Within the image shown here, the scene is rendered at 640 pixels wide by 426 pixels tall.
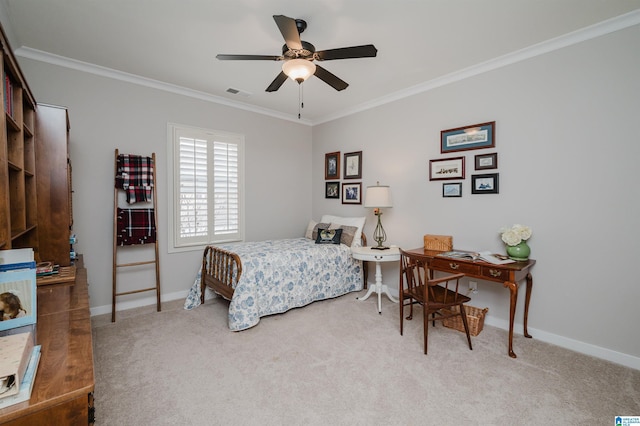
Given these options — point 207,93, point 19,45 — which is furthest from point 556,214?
point 19,45

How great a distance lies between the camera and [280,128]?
4.89m

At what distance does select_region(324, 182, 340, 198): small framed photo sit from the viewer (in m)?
4.85

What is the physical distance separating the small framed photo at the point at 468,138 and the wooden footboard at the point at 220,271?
2.68 m

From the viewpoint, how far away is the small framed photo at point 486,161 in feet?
10.1

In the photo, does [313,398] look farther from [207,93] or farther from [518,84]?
[207,93]

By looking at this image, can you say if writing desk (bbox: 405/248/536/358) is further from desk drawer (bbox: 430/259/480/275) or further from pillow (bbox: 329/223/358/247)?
pillow (bbox: 329/223/358/247)

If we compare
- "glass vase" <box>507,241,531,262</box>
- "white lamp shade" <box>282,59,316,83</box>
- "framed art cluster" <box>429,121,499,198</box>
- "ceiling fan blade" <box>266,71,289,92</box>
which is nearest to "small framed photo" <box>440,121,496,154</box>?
"framed art cluster" <box>429,121,499,198</box>

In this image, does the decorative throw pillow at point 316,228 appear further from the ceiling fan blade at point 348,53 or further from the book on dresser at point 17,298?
the book on dresser at point 17,298

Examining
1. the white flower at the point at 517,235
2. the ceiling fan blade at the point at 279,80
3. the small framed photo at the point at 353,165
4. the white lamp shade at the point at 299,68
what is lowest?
the white flower at the point at 517,235

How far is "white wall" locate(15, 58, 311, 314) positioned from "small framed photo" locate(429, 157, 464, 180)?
→ 2518mm

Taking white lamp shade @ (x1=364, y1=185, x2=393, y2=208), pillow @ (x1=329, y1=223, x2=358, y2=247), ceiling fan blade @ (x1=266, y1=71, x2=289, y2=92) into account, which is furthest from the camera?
pillow @ (x1=329, y1=223, x2=358, y2=247)

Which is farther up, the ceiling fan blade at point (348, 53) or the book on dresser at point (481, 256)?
the ceiling fan blade at point (348, 53)

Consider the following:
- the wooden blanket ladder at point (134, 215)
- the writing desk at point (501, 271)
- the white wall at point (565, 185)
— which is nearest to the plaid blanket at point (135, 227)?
the wooden blanket ladder at point (134, 215)

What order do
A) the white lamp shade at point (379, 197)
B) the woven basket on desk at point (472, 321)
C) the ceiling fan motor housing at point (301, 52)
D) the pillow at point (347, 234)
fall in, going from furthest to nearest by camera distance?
the pillow at point (347, 234), the white lamp shade at point (379, 197), the woven basket on desk at point (472, 321), the ceiling fan motor housing at point (301, 52)
